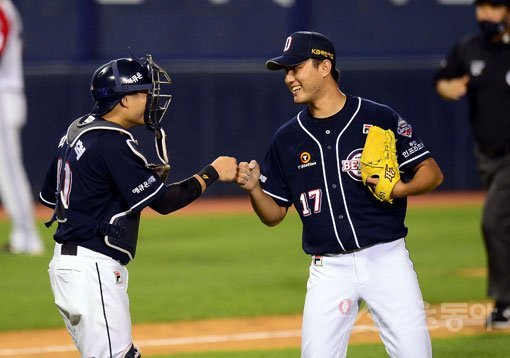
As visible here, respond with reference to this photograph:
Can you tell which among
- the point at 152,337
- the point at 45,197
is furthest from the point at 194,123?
the point at 45,197

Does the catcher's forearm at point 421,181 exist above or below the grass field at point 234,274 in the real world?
above

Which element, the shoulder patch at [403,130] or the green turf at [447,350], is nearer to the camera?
the shoulder patch at [403,130]

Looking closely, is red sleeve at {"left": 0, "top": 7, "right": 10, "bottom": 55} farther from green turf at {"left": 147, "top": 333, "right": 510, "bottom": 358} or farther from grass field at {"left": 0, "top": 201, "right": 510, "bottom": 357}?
green turf at {"left": 147, "top": 333, "right": 510, "bottom": 358}

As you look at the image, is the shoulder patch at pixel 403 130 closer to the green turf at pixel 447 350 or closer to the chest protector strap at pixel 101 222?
Answer: the chest protector strap at pixel 101 222

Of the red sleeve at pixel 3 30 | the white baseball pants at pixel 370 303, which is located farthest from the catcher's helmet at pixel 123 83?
the red sleeve at pixel 3 30

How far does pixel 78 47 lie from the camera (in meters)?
19.5

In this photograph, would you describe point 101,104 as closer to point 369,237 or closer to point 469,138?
point 369,237

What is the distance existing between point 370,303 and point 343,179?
25.9 inches

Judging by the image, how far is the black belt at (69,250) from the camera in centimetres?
532

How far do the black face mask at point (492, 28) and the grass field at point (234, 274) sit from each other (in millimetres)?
→ 2337

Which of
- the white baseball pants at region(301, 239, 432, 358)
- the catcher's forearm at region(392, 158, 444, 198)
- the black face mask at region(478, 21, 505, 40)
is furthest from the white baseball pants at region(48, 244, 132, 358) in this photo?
the black face mask at region(478, 21, 505, 40)

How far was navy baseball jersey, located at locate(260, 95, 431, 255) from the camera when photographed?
5.53 meters

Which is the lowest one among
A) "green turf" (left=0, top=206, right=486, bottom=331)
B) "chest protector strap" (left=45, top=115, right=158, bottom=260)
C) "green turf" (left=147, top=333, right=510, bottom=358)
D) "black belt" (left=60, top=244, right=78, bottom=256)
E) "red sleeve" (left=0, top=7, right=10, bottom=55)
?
"green turf" (left=0, top=206, right=486, bottom=331)

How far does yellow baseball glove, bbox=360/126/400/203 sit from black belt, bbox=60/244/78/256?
1472mm
